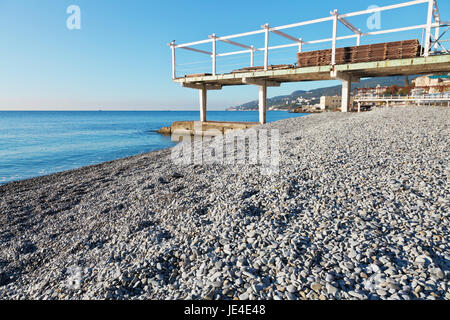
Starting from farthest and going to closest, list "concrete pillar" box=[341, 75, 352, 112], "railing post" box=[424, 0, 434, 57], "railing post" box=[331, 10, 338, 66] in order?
1. "concrete pillar" box=[341, 75, 352, 112]
2. "railing post" box=[331, 10, 338, 66]
3. "railing post" box=[424, 0, 434, 57]

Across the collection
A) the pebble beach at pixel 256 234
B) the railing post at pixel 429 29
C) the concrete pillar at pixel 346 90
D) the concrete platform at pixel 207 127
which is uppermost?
the railing post at pixel 429 29

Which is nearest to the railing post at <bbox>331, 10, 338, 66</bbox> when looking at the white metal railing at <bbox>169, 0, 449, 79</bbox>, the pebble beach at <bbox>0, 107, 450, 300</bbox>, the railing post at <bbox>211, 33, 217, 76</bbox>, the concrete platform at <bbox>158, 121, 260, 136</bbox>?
the white metal railing at <bbox>169, 0, 449, 79</bbox>

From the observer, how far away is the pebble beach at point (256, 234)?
3.87 meters

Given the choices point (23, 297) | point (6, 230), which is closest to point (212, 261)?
point (23, 297)

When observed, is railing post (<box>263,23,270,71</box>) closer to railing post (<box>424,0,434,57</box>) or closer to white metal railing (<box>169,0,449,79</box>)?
white metal railing (<box>169,0,449,79</box>)

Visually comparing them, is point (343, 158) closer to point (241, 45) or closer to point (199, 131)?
point (241, 45)

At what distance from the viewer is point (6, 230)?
792cm

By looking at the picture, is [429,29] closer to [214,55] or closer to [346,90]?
[346,90]

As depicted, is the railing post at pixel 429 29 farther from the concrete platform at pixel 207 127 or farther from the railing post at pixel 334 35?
the concrete platform at pixel 207 127

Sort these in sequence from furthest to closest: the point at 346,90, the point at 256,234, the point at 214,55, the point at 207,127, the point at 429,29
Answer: the point at 207,127 < the point at 214,55 < the point at 346,90 < the point at 429,29 < the point at 256,234

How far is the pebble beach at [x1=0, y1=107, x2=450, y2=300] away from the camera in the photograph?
387 centimetres

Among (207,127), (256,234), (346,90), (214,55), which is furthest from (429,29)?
(207,127)

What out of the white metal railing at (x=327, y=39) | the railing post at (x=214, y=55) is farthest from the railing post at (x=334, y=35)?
the railing post at (x=214, y=55)

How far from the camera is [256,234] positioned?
17.1ft
